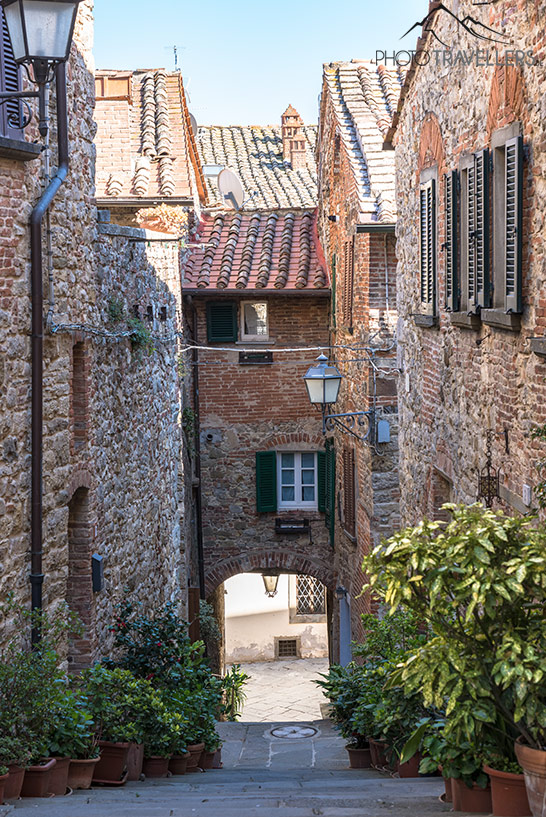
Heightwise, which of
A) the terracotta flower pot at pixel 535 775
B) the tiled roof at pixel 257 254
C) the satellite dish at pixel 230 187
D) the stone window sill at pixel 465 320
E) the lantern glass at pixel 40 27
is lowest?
the terracotta flower pot at pixel 535 775

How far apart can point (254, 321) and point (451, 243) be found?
9071mm

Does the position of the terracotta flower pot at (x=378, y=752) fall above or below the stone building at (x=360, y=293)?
below

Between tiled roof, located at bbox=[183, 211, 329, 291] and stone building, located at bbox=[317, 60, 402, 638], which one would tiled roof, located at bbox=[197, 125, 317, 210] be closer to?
tiled roof, located at bbox=[183, 211, 329, 291]

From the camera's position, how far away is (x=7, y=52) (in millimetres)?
6895

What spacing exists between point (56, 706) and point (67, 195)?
4.32 meters

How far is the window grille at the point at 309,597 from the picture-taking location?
2428cm

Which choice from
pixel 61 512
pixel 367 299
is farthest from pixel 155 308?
pixel 61 512

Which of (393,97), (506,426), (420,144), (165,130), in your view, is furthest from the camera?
(165,130)

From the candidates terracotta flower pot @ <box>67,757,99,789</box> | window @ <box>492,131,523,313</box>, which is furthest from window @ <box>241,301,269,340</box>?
terracotta flower pot @ <box>67,757,99,789</box>

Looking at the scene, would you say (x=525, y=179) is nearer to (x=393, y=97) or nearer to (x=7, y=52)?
(x=7, y=52)

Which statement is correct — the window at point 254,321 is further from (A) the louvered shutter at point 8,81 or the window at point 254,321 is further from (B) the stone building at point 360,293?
(A) the louvered shutter at point 8,81

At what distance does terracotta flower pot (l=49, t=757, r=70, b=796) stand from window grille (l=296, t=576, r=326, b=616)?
732 inches

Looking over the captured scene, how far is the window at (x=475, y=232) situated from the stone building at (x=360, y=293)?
5.10 metres

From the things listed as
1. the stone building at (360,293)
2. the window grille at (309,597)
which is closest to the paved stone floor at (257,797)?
the stone building at (360,293)
